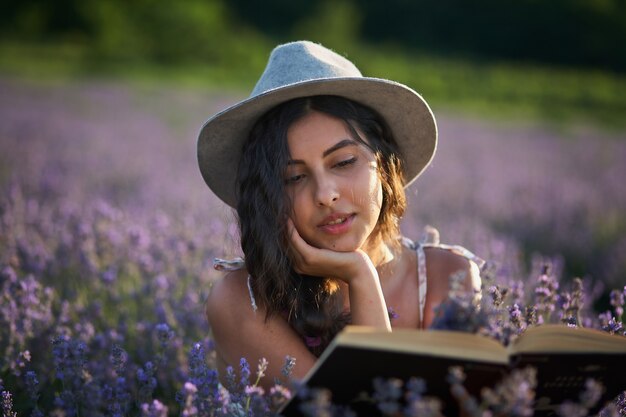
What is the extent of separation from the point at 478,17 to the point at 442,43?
2.78 m

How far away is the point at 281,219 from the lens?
1.98 meters

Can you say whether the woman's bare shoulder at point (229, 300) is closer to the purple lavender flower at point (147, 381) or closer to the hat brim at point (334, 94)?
the purple lavender flower at point (147, 381)

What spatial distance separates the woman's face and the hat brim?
11 centimetres

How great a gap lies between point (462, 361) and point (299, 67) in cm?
122

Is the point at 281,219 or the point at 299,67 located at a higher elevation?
the point at 299,67

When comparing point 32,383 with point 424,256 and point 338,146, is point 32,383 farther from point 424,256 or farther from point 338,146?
point 424,256

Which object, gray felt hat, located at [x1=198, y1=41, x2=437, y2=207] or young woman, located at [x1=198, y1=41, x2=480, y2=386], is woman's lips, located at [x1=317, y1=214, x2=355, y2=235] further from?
gray felt hat, located at [x1=198, y1=41, x2=437, y2=207]

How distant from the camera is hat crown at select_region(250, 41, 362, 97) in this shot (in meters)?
2.05

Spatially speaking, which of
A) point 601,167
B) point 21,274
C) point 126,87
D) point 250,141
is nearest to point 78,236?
point 21,274

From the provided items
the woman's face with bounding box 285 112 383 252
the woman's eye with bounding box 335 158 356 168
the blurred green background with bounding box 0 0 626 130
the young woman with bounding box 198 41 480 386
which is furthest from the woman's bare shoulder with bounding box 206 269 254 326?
the blurred green background with bounding box 0 0 626 130

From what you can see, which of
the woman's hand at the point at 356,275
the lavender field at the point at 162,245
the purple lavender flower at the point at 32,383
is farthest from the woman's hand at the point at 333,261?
the purple lavender flower at the point at 32,383

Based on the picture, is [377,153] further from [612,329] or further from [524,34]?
[524,34]

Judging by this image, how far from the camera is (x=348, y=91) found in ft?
6.75

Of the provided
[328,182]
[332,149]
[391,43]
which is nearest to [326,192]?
[328,182]
